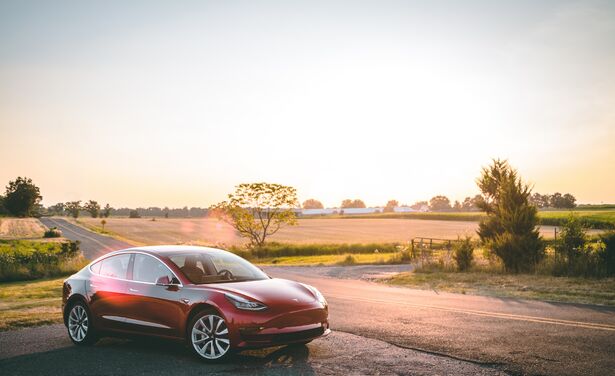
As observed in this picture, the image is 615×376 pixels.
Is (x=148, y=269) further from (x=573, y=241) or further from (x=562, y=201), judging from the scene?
(x=562, y=201)

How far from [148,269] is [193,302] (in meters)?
1.23

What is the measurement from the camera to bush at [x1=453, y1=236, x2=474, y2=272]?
23.5 m

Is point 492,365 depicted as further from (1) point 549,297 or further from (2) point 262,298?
(1) point 549,297

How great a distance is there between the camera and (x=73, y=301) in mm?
9555

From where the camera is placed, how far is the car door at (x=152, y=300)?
26.5ft

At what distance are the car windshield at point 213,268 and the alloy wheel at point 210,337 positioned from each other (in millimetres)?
690

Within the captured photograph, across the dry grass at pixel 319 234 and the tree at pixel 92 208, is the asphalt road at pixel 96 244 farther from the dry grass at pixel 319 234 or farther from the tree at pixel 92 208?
the tree at pixel 92 208

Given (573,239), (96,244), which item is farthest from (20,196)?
(573,239)

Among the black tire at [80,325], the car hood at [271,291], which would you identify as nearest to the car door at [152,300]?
the car hood at [271,291]

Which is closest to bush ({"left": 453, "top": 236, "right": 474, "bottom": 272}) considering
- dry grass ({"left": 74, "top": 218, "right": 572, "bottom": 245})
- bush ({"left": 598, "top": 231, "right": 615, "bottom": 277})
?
bush ({"left": 598, "top": 231, "right": 615, "bottom": 277})

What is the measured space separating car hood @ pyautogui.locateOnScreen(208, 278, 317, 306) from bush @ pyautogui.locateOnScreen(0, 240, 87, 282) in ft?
72.9

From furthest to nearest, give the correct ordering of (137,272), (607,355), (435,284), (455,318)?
(435,284) → (455,318) → (137,272) → (607,355)

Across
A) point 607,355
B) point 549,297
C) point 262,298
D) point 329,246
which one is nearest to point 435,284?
point 549,297

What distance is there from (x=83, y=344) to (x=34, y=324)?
2967 millimetres
